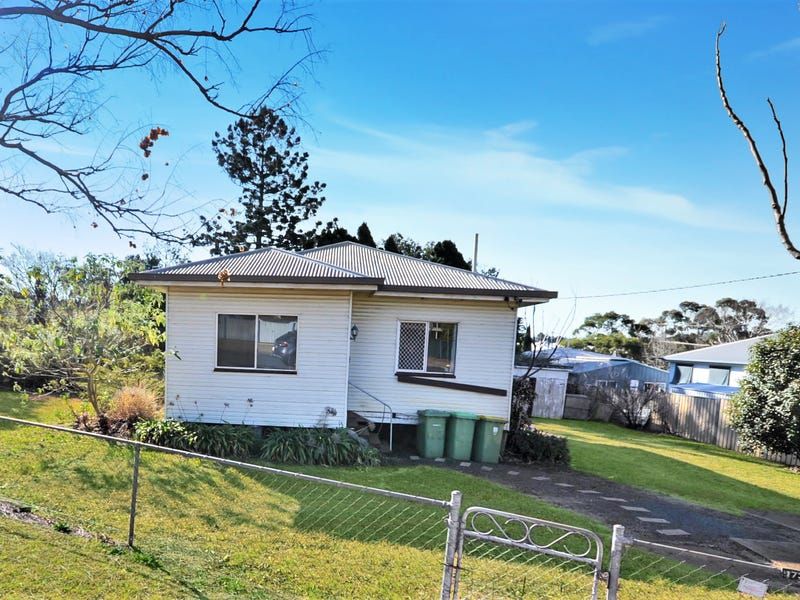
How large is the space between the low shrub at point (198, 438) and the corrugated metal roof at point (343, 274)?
2.88 m

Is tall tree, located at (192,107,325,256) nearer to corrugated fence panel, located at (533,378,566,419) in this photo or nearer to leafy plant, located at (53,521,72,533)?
corrugated fence panel, located at (533,378,566,419)

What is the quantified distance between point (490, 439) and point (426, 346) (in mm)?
2465

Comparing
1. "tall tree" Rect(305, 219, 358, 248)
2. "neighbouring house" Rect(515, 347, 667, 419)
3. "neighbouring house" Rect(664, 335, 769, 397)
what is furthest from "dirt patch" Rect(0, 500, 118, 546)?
"neighbouring house" Rect(664, 335, 769, 397)

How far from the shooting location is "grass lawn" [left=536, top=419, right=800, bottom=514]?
353 inches

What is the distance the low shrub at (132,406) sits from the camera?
376 inches

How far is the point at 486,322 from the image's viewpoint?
10.8m

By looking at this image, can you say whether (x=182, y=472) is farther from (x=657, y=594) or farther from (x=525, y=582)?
(x=657, y=594)

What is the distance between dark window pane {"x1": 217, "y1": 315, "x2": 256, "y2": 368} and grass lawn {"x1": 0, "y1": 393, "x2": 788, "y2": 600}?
7.94ft

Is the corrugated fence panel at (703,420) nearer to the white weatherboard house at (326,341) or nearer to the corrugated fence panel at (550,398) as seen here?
the corrugated fence panel at (550,398)

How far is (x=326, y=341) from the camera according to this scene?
9.86m

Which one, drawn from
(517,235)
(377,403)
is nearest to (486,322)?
(377,403)

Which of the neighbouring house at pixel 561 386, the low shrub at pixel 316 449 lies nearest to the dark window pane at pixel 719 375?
the neighbouring house at pixel 561 386

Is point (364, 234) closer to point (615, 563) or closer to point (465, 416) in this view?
point (465, 416)

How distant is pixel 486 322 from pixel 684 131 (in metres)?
5.82
